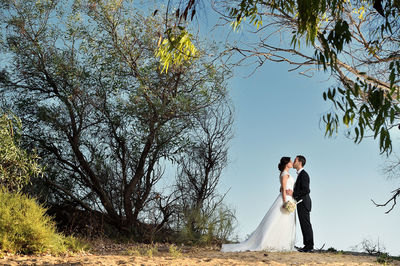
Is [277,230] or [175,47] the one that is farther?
[277,230]

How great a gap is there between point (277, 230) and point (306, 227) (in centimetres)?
54

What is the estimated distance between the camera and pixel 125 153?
34.6ft

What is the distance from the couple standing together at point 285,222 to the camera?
305 inches

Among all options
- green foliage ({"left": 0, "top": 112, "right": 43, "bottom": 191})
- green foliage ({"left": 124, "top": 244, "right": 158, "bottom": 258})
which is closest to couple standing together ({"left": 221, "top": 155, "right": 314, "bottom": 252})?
green foliage ({"left": 124, "top": 244, "right": 158, "bottom": 258})

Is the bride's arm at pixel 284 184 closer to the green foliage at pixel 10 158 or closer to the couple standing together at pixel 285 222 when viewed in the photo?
the couple standing together at pixel 285 222

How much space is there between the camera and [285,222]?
7.80m

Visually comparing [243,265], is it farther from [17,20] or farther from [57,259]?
[17,20]

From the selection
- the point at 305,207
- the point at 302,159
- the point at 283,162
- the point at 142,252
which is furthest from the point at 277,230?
the point at 142,252

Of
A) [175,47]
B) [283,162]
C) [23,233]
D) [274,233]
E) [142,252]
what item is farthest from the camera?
[283,162]

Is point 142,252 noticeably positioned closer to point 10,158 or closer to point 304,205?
point 10,158

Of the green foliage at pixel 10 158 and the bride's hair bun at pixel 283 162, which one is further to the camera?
the bride's hair bun at pixel 283 162

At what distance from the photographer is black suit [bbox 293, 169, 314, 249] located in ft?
25.7

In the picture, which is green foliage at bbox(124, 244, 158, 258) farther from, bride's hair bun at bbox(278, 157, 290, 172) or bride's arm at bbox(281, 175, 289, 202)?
bride's hair bun at bbox(278, 157, 290, 172)

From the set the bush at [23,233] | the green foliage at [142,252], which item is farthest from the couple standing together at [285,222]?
the bush at [23,233]
